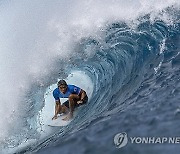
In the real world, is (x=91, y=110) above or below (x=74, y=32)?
below

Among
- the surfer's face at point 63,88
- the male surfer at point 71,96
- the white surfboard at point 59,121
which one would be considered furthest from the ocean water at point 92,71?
the surfer's face at point 63,88

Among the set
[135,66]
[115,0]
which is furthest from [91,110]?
[115,0]

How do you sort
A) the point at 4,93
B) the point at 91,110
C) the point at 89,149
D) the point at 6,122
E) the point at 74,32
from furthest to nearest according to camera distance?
1. the point at 74,32
2. the point at 4,93
3. the point at 6,122
4. the point at 91,110
5. the point at 89,149

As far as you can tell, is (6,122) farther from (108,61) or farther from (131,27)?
(131,27)

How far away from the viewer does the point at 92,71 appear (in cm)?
1568

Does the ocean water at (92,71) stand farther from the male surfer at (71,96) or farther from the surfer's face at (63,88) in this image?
the surfer's face at (63,88)

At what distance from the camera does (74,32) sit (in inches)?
711

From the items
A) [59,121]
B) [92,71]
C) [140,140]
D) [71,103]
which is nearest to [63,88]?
[71,103]

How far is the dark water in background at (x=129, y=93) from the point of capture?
1062cm

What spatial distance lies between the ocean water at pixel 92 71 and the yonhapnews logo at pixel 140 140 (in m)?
0.12

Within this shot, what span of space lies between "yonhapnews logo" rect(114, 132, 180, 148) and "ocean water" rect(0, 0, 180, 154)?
12 centimetres

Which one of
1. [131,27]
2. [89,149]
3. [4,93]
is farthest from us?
[131,27]

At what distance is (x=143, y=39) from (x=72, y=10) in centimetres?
457

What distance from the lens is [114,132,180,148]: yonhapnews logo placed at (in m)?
9.95
